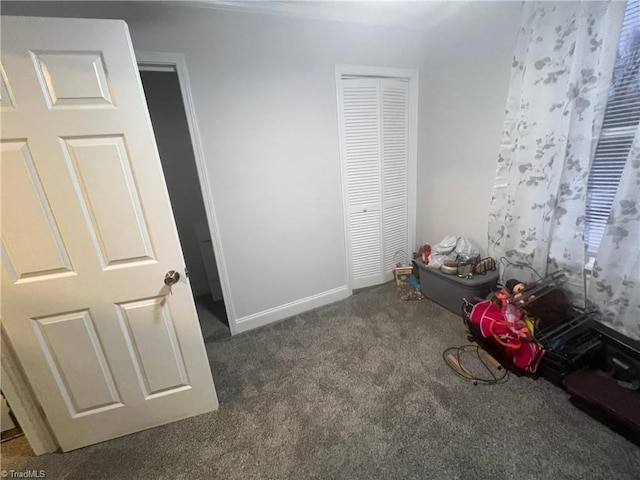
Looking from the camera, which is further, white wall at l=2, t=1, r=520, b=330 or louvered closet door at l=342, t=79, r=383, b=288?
louvered closet door at l=342, t=79, r=383, b=288

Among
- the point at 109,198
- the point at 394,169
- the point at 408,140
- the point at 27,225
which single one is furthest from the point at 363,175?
the point at 27,225

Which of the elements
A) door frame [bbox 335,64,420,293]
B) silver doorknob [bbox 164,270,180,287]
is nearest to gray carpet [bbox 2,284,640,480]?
silver doorknob [bbox 164,270,180,287]

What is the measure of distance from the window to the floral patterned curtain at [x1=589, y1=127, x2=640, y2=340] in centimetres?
17

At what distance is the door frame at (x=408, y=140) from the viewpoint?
83.9 inches

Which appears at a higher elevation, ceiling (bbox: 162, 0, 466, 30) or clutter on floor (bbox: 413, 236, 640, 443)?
ceiling (bbox: 162, 0, 466, 30)

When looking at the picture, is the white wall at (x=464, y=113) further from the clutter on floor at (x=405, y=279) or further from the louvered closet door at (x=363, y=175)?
the louvered closet door at (x=363, y=175)

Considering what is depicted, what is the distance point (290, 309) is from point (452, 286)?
143 cm

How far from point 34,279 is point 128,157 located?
0.66 meters

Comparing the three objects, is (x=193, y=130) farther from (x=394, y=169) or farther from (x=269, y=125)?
(x=394, y=169)

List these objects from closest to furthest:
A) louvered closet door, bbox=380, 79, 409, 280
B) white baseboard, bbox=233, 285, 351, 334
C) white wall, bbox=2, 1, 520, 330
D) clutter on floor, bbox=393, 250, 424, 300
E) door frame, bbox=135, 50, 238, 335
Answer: door frame, bbox=135, 50, 238, 335 → white wall, bbox=2, 1, 520, 330 → white baseboard, bbox=233, 285, 351, 334 → louvered closet door, bbox=380, 79, 409, 280 → clutter on floor, bbox=393, 250, 424, 300

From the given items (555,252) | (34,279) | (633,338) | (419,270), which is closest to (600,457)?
(633,338)

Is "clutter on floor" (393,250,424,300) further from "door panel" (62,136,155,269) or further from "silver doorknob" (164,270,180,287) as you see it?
"door panel" (62,136,155,269)

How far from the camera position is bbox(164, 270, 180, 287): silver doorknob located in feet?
4.04

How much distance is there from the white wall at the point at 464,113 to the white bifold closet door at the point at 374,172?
25 centimetres
